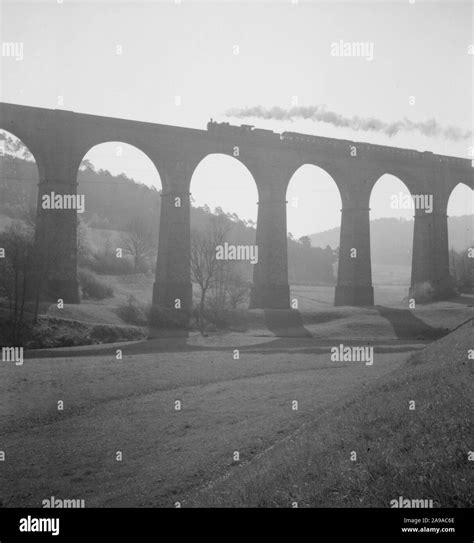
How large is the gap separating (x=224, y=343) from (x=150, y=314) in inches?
311

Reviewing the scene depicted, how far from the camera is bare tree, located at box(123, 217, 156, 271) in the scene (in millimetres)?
70938

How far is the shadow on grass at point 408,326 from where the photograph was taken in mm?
34084

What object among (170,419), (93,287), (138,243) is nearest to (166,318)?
(93,287)

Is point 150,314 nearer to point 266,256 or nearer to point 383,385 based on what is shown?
point 266,256

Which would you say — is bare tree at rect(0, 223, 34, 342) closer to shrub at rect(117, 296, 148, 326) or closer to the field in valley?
shrub at rect(117, 296, 148, 326)

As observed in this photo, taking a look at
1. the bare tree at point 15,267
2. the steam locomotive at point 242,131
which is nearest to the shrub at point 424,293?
the steam locomotive at point 242,131

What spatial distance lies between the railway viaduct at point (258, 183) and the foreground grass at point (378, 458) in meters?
26.6

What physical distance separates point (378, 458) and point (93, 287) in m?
39.5

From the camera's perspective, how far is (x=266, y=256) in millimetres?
41469

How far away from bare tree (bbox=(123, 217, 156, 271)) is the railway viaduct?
1219 inches

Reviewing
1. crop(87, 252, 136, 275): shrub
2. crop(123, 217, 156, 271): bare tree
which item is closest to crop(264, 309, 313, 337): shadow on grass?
crop(87, 252, 136, 275): shrub
